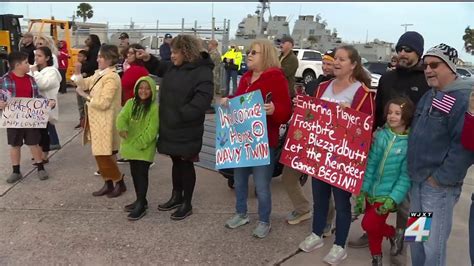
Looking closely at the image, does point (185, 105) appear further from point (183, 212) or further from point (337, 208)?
point (337, 208)

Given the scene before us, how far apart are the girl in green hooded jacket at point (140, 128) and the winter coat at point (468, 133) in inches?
113

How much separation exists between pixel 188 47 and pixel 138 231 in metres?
1.84

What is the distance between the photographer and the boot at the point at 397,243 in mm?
3572

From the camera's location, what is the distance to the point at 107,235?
3934mm

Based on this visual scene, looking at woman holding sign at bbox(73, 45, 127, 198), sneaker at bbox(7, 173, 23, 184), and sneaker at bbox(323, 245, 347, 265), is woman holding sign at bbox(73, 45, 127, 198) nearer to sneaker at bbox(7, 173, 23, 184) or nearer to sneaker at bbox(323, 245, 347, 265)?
sneaker at bbox(7, 173, 23, 184)

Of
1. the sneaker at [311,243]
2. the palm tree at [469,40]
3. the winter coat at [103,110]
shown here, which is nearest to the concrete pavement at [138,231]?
the sneaker at [311,243]

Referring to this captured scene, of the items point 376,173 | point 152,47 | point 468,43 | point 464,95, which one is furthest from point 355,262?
point 468,43

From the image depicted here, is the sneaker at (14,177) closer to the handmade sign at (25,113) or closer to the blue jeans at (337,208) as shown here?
the handmade sign at (25,113)

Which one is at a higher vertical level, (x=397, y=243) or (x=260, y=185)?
(x=260, y=185)

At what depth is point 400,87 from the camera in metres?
3.43

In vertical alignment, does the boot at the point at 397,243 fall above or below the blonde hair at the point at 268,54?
below

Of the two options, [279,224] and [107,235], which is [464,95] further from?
[107,235]

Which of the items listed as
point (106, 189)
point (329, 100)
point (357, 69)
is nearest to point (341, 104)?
point (329, 100)

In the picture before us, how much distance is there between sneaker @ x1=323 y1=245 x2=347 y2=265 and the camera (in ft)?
11.5
